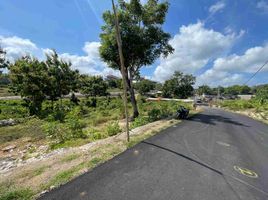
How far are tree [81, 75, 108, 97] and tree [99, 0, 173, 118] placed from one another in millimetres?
16860

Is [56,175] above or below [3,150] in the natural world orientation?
above

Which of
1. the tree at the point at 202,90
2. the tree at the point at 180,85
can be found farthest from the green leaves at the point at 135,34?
the tree at the point at 202,90

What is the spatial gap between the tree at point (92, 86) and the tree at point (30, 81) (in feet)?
43.8

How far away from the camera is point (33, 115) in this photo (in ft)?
58.6

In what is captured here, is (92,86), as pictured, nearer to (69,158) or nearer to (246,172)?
(69,158)

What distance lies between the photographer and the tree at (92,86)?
32.7m

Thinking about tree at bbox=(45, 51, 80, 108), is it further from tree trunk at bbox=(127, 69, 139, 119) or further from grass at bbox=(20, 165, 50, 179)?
grass at bbox=(20, 165, 50, 179)

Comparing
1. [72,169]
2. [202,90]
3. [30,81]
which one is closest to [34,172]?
[72,169]

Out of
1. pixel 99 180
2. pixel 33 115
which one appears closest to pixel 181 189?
pixel 99 180

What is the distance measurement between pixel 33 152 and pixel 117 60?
9628mm

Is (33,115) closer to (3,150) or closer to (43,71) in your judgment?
(43,71)

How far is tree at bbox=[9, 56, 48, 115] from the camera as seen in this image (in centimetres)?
1775

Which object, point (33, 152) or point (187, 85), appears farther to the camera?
point (187, 85)

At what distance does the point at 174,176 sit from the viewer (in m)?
4.69
